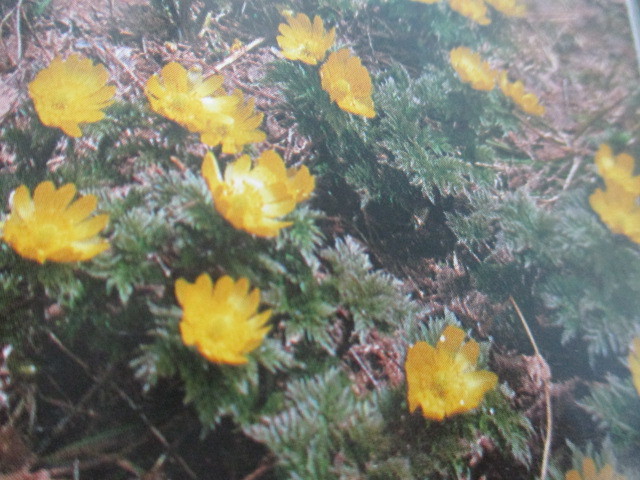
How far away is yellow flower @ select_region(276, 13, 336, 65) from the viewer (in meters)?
2.45

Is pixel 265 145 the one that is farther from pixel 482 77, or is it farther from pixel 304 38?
pixel 482 77

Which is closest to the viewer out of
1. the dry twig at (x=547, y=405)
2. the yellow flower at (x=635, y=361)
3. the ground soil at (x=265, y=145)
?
the ground soil at (x=265, y=145)

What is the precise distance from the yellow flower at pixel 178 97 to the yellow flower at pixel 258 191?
0.30 metres

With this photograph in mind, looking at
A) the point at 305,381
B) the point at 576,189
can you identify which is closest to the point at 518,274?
the point at 576,189

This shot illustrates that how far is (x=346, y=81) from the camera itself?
7.33 ft

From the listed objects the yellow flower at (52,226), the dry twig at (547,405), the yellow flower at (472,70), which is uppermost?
the yellow flower at (472,70)

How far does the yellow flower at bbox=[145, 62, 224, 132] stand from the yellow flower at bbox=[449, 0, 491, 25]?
230 centimetres

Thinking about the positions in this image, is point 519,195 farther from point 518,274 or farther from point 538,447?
point 538,447

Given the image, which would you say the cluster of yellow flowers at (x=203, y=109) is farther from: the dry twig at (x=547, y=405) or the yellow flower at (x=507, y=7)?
the yellow flower at (x=507, y=7)

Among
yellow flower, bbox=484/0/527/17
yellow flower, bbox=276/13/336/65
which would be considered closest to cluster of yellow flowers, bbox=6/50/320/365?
yellow flower, bbox=276/13/336/65

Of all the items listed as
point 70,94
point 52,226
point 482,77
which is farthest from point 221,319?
point 482,77

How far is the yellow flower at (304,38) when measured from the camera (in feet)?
8.02

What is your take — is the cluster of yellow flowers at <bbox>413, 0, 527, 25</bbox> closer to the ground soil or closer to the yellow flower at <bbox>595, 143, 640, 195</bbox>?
the ground soil

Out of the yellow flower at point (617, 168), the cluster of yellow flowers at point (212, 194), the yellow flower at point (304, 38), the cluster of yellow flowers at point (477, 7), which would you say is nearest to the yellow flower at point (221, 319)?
the cluster of yellow flowers at point (212, 194)
